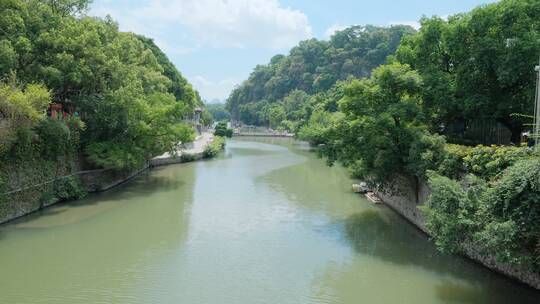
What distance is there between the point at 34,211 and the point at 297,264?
12325mm

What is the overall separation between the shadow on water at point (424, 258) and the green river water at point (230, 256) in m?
0.04

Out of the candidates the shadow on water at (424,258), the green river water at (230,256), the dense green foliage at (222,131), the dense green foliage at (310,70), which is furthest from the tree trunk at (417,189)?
the dense green foliage at (310,70)

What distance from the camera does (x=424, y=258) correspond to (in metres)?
14.9

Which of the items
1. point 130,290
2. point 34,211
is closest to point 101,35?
point 34,211

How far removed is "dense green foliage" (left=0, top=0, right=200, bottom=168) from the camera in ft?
65.3

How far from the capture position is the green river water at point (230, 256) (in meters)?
12.0

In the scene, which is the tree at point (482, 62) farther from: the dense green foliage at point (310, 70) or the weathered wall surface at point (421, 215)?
the dense green foliage at point (310, 70)

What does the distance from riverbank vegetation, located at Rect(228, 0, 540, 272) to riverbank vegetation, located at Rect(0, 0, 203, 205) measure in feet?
37.8

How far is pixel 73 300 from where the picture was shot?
1148 cm

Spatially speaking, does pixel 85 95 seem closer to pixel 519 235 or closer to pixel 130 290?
pixel 130 290

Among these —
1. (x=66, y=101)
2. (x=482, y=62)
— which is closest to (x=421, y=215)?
(x=482, y=62)

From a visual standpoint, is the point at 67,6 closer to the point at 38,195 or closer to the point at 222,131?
the point at 38,195

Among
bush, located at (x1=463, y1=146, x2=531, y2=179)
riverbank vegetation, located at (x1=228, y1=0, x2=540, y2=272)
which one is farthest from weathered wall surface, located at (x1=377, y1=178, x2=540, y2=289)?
bush, located at (x1=463, y1=146, x2=531, y2=179)

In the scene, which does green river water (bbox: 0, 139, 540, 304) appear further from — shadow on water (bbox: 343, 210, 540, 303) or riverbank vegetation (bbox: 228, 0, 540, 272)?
riverbank vegetation (bbox: 228, 0, 540, 272)
